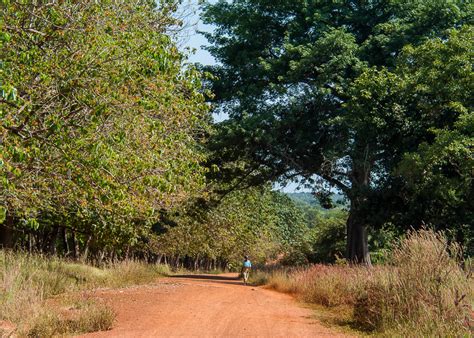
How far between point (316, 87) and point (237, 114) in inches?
177

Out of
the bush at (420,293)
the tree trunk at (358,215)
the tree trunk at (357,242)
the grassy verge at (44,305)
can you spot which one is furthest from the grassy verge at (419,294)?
the tree trunk at (357,242)

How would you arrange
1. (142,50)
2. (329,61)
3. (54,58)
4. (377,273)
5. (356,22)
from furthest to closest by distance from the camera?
(356,22) < (329,61) < (377,273) < (142,50) < (54,58)

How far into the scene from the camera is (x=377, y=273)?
13.2m

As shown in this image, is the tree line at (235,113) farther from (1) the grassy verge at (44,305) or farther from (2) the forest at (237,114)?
(1) the grassy verge at (44,305)

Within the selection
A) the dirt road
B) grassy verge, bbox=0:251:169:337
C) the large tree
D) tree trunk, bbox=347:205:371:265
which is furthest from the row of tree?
tree trunk, bbox=347:205:371:265

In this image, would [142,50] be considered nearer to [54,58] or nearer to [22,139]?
[54,58]

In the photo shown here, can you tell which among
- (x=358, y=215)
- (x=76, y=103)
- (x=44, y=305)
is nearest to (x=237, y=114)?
(x=358, y=215)

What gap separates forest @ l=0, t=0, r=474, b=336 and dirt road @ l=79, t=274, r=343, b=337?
2.39m

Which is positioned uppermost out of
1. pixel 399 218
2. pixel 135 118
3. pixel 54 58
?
pixel 54 58

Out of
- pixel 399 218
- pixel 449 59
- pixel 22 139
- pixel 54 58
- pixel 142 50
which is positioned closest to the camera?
pixel 22 139

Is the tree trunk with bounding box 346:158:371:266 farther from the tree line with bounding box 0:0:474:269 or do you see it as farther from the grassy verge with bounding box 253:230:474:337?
the grassy verge with bounding box 253:230:474:337

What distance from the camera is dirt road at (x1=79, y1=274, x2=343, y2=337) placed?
1105 cm

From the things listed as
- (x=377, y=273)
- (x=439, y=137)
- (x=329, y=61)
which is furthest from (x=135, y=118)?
(x=329, y=61)

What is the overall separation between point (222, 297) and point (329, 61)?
11999 millimetres
